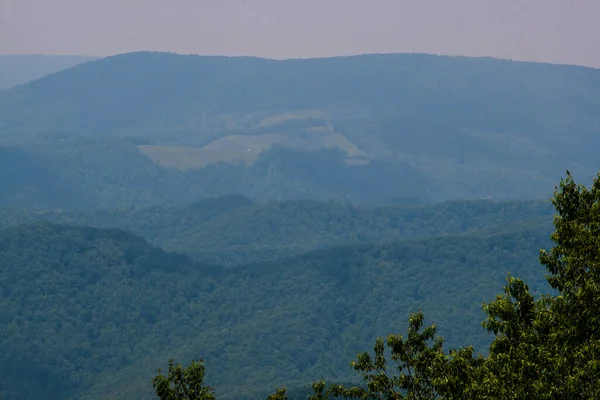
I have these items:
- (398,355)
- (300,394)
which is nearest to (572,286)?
(398,355)

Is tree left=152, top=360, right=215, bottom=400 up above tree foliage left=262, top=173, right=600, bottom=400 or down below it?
above

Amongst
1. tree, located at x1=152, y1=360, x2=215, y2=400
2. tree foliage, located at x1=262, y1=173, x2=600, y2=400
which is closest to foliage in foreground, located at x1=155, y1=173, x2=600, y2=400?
tree foliage, located at x1=262, y1=173, x2=600, y2=400

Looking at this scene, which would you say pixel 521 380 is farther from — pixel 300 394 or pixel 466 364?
pixel 300 394

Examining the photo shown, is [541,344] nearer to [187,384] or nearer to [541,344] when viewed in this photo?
[541,344]

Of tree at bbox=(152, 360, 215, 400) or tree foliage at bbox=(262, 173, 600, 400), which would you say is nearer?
tree foliage at bbox=(262, 173, 600, 400)

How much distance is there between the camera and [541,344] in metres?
35.0

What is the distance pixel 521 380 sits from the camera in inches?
1289

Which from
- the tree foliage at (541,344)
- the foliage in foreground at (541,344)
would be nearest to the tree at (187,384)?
the foliage in foreground at (541,344)

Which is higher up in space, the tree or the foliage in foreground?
the tree

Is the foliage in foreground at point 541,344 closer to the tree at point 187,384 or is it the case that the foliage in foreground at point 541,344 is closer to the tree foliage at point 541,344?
the tree foliage at point 541,344

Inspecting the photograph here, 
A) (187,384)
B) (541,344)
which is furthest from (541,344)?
(187,384)

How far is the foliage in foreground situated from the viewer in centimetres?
3180

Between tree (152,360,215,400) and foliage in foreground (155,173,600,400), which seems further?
tree (152,360,215,400)

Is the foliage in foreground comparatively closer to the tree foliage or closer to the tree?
the tree foliage
